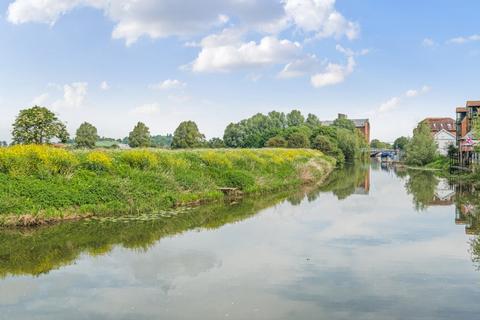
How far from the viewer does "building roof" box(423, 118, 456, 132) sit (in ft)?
312

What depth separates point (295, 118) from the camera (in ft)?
351

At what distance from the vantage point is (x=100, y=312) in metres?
7.71

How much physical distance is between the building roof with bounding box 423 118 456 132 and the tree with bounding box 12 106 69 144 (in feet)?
267

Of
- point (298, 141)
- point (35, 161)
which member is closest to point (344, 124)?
point (298, 141)

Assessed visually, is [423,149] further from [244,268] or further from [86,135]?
[244,268]

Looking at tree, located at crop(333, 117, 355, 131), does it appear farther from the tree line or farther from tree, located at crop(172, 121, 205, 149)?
tree, located at crop(172, 121, 205, 149)

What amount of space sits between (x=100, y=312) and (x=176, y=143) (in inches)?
2614

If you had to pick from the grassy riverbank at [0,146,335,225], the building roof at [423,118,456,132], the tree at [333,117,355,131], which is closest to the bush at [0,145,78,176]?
the grassy riverbank at [0,146,335,225]

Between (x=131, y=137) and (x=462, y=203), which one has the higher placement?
(x=131, y=137)

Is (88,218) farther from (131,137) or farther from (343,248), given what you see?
(131,137)

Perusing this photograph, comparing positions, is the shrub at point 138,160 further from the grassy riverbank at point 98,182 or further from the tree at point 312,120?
the tree at point 312,120

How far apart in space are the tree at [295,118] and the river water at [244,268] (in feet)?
292

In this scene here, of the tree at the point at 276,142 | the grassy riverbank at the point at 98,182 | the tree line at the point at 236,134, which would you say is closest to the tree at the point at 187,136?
the tree line at the point at 236,134

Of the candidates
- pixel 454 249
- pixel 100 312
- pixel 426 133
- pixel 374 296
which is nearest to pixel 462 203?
pixel 454 249
